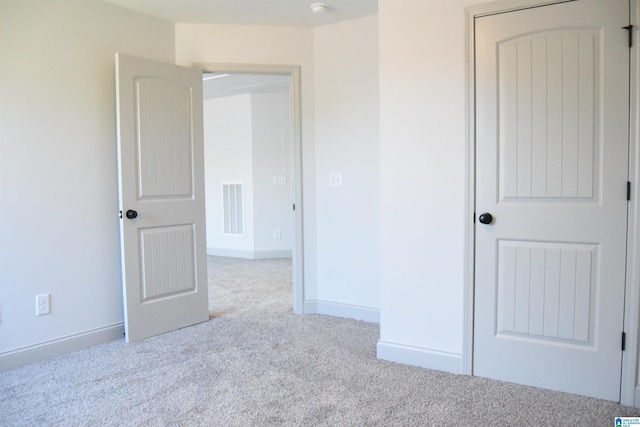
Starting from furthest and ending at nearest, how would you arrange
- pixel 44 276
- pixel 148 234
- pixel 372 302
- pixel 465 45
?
1. pixel 372 302
2. pixel 148 234
3. pixel 44 276
4. pixel 465 45

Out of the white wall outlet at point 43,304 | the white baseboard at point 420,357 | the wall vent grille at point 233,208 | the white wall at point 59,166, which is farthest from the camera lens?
the wall vent grille at point 233,208

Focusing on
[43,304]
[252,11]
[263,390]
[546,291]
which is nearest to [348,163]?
[252,11]

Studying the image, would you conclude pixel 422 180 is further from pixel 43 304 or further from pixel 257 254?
A: pixel 257 254

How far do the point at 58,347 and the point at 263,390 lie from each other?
4.96 feet

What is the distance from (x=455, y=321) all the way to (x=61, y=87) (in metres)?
2.87

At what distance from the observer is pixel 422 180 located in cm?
261

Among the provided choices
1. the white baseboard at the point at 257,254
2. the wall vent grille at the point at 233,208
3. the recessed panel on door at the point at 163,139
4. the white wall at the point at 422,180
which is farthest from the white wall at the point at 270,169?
the white wall at the point at 422,180

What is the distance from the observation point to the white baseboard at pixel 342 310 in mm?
3586

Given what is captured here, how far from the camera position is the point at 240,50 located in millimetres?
3646

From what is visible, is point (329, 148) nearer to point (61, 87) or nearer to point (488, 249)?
point (488, 249)

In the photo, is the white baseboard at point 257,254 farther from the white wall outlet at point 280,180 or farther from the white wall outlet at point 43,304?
the white wall outlet at point 43,304

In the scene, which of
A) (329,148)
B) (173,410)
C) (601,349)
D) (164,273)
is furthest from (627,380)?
(164,273)

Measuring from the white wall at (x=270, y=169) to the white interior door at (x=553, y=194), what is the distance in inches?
178

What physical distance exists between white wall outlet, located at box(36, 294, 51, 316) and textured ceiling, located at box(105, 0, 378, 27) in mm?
2065
